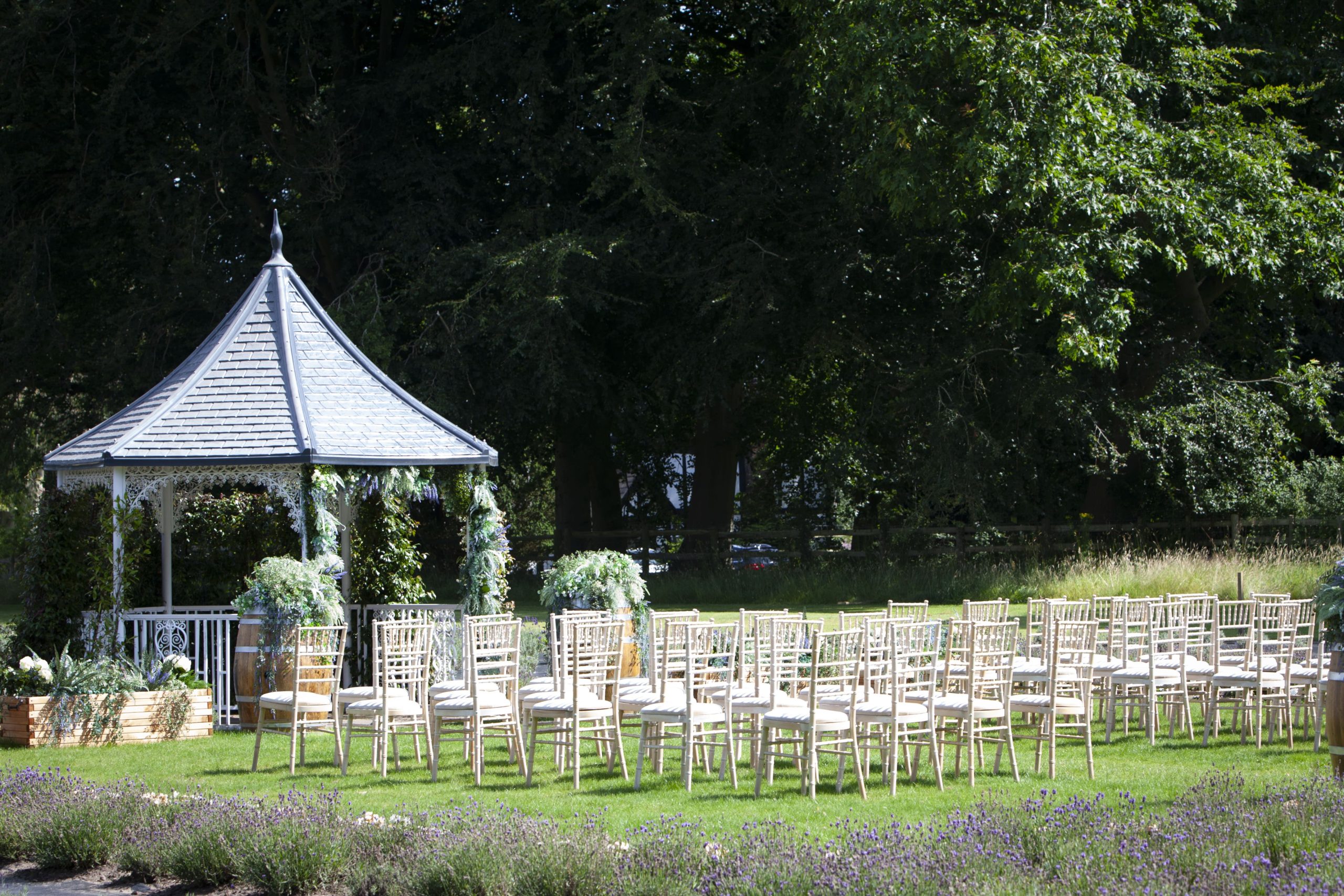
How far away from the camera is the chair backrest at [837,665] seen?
27.7 ft

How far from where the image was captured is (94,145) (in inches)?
1009

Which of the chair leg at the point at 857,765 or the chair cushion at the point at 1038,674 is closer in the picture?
the chair leg at the point at 857,765

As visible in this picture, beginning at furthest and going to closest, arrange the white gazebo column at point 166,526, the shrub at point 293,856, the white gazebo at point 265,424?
the white gazebo column at point 166,526 → the white gazebo at point 265,424 → the shrub at point 293,856

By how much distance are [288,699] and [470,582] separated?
14.4ft

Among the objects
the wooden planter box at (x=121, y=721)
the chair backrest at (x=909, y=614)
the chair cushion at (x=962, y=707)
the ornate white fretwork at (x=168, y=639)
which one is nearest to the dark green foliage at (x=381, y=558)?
the ornate white fretwork at (x=168, y=639)

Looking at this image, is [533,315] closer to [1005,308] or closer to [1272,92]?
[1005,308]

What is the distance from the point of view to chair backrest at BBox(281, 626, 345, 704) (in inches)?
411

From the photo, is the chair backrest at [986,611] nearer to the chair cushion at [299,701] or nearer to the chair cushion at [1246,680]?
the chair cushion at [1246,680]

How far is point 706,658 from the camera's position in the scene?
9914 mm

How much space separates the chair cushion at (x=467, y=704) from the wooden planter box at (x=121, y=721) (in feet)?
12.2

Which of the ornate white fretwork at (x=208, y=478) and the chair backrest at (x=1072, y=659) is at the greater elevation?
the ornate white fretwork at (x=208, y=478)

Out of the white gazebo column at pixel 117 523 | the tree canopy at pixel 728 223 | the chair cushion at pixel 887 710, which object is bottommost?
the chair cushion at pixel 887 710

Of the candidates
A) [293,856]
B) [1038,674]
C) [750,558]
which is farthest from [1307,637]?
[750,558]

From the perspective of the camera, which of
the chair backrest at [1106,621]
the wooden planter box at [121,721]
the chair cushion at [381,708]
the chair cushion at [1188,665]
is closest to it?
the chair cushion at [381,708]
